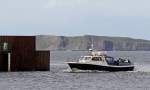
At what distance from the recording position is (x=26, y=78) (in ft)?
252

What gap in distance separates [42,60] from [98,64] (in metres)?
7.88

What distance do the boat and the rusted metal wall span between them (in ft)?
10.8

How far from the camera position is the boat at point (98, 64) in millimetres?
85562

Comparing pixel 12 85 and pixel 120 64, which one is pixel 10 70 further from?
pixel 12 85

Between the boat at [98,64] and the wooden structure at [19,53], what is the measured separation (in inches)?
186

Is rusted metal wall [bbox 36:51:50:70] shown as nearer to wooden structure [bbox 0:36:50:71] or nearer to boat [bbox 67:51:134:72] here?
wooden structure [bbox 0:36:50:71]

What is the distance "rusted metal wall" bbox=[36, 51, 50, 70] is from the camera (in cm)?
8781

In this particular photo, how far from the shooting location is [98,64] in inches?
3406

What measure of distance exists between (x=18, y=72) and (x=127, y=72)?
1606cm

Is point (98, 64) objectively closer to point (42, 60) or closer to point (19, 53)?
point (42, 60)

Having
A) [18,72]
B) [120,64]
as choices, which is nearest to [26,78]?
[18,72]

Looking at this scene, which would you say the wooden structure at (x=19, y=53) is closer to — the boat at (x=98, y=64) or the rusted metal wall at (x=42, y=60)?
the rusted metal wall at (x=42, y=60)

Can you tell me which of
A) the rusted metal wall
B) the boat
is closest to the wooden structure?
the rusted metal wall

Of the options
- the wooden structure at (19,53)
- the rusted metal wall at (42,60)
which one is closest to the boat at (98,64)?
the rusted metal wall at (42,60)
